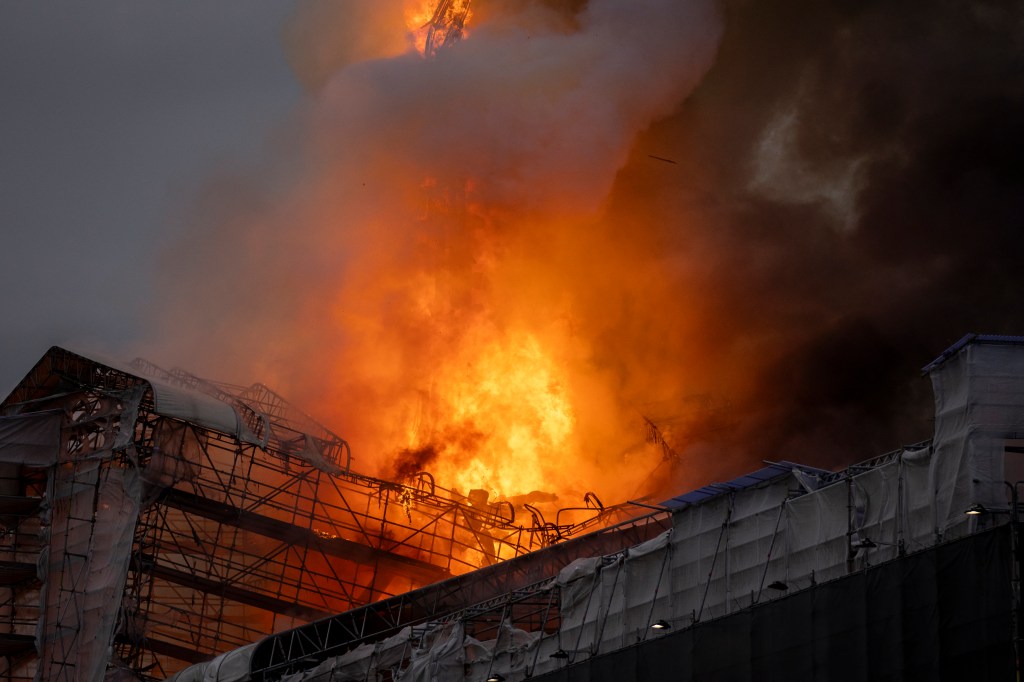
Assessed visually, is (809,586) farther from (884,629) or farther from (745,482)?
(745,482)

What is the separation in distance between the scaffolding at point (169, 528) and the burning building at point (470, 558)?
115mm

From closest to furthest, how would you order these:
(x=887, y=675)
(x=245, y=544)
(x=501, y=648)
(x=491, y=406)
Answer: (x=887, y=675), (x=501, y=648), (x=245, y=544), (x=491, y=406)

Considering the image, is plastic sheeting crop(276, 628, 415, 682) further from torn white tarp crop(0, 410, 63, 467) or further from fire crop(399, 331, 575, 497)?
fire crop(399, 331, 575, 497)

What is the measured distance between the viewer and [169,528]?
53375mm

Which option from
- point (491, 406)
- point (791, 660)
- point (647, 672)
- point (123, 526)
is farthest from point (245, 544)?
point (791, 660)

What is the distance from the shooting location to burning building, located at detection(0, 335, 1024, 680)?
29.2 m

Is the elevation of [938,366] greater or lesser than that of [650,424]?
lesser

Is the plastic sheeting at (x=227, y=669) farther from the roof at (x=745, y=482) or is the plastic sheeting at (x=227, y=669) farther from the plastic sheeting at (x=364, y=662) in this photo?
the roof at (x=745, y=482)

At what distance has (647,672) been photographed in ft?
116

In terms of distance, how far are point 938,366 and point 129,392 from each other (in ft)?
97.9

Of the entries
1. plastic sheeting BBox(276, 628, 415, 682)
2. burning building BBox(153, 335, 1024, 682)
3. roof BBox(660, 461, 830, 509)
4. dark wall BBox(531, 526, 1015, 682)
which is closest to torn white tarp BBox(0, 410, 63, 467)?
plastic sheeting BBox(276, 628, 415, 682)

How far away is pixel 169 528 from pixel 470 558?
12642 millimetres

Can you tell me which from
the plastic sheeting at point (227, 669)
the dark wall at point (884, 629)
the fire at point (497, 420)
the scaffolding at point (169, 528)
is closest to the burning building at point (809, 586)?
the dark wall at point (884, 629)

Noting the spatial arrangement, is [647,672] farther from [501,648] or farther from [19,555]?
[19,555]
